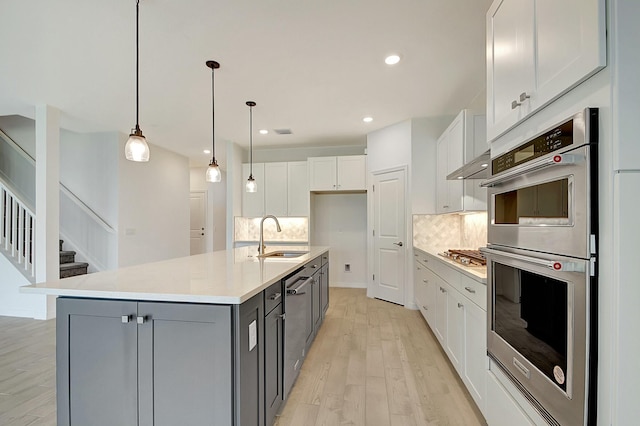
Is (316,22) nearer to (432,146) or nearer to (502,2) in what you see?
(502,2)

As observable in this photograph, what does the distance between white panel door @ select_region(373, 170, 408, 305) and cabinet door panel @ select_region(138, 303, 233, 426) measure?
3.36 m

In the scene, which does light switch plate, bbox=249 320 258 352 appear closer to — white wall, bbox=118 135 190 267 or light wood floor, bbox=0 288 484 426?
light wood floor, bbox=0 288 484 426

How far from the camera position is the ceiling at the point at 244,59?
2.02m

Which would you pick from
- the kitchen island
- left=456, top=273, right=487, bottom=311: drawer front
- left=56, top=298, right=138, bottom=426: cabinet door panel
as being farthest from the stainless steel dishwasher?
left=456, top=273, right=487, bottom=311: drawer front

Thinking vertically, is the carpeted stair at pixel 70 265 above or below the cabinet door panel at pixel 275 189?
below

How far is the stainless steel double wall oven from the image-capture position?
0.85m

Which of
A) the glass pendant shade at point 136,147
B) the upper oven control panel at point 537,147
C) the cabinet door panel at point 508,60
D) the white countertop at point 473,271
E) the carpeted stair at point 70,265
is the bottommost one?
the carpeted stair at point 70,265

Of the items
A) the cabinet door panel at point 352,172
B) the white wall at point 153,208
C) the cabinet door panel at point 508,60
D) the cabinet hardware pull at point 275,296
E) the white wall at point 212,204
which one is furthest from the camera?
the white wall at point 212,204

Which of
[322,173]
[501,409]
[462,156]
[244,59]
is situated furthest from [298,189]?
[501,409]

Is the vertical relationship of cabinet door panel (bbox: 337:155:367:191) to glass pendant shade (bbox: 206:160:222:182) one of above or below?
above

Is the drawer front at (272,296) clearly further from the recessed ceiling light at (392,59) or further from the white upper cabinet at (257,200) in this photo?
the white upper cabinet at (257,200)

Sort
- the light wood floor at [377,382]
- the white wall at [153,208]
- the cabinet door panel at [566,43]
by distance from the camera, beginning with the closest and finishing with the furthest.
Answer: the cabinet door panel at [566,43] → the light wood floor at [377,382] → the white wall at [153,208]

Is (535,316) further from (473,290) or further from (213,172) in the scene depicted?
(213,172)

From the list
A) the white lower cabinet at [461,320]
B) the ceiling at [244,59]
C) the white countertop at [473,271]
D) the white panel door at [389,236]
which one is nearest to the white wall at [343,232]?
the white panel door at [389,236]
